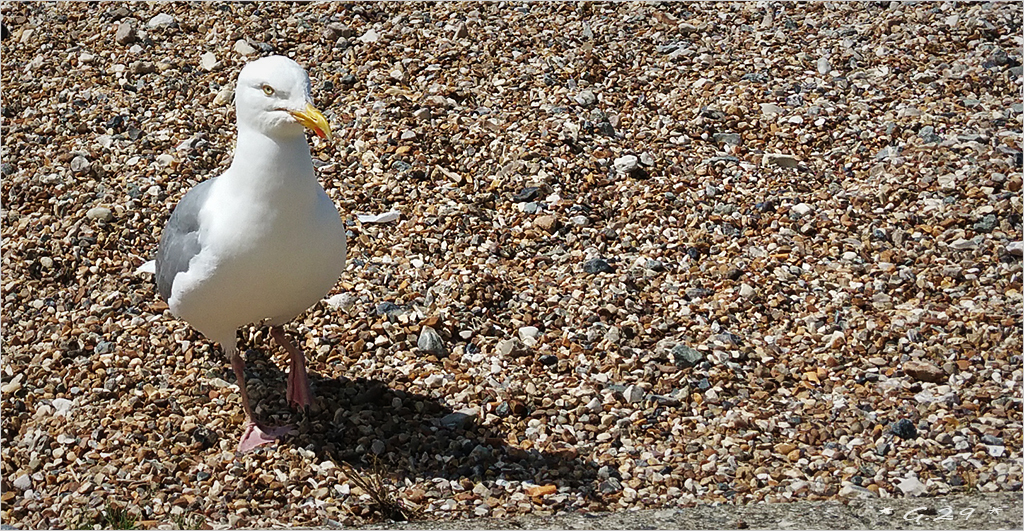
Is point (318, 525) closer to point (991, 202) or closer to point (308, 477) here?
point (308, 477)

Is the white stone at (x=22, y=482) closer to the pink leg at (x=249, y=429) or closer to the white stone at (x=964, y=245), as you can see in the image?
the pink leg at (x=249, y=429)

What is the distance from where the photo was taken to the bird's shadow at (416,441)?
4418 millimetres

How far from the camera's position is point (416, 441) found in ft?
15.0

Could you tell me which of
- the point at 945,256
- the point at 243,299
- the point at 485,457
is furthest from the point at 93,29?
the point at 945,256

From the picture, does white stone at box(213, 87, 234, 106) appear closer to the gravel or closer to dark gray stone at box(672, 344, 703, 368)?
the gravel

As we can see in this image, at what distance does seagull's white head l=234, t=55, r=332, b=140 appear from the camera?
3963 mm

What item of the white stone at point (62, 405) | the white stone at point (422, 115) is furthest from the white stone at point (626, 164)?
the white stone at point (62, 405)

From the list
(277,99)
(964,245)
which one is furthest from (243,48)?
(964,245)

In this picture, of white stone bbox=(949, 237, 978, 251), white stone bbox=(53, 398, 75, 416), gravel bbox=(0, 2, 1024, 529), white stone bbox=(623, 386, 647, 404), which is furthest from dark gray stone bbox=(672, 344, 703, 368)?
white stone bbox=(53, 398, 75, 416)

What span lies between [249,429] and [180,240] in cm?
85

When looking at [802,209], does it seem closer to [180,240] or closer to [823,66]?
[823,66]

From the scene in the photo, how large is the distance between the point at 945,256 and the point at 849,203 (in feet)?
1.94

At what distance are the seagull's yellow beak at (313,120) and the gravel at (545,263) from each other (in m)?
1.39

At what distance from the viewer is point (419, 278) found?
18.0ft
